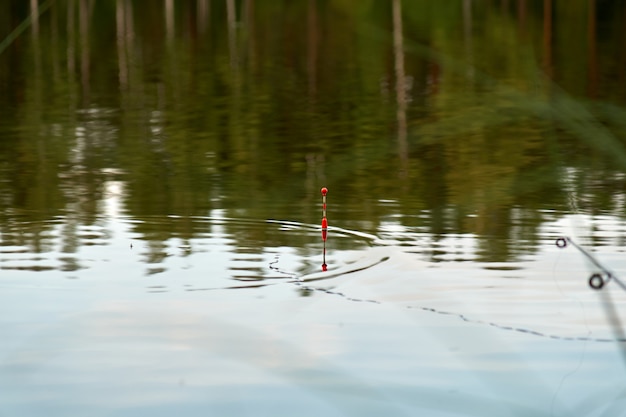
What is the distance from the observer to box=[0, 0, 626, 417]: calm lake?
27.5ft

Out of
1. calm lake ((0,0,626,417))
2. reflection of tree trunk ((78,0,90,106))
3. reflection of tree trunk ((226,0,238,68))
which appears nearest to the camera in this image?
calm lake ((0,0,626,417))

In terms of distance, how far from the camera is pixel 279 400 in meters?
8.08

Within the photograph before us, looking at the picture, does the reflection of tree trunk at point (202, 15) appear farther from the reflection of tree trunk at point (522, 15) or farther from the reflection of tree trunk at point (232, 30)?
the reflection of tree trunk at point (522, 15)

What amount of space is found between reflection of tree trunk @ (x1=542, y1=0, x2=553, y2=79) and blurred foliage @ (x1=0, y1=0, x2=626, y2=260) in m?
0.14

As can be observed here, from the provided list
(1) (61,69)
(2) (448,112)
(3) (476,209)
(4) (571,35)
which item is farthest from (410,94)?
(4) (571,35)

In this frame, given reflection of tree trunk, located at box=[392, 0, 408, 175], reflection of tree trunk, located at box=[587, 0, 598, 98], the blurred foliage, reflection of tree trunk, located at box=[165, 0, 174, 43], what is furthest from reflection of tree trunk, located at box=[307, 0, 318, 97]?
reflection of tree trunk, located at box=[587, 0, 598, 98]

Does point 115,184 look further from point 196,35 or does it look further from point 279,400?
point 196,35

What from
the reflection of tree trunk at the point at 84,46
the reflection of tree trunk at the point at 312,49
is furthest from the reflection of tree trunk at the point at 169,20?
the reflection of tree trunk at the point at 312,49

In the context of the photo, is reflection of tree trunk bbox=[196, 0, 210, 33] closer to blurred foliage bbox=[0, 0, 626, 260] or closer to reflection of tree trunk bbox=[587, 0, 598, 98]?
blurred foliage bbox=[0, 0, 626, 260]

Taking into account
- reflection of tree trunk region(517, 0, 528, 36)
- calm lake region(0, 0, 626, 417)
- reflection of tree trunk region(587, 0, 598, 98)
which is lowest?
calm lake region(0, 0, 626, 417)

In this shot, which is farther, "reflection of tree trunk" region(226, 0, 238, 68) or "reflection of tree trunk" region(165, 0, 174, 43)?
"reflection of tree trunk" region(165, 0, 174, 43)

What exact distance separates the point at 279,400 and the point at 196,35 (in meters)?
37.6

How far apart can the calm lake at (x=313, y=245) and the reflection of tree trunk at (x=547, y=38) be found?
467 millimetres

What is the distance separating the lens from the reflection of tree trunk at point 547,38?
3198 centimetres
